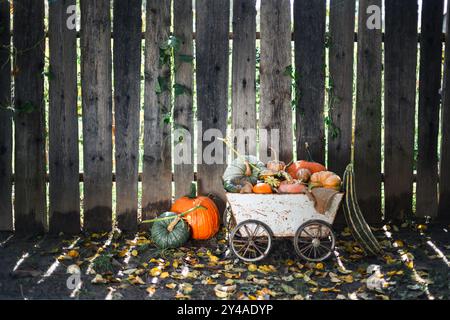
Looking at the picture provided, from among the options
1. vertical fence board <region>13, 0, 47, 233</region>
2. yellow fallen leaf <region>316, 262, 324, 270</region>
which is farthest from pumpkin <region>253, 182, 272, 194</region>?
vertical fence board <region>13, 0, 47, 233</region>

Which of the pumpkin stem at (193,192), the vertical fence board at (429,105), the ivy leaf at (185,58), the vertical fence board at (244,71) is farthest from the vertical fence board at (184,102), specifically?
the vertical fence board at (429,105)

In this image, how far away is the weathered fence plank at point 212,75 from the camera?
5328mm

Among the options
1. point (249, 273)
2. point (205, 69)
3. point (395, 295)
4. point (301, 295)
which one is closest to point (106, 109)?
point (205, 69)

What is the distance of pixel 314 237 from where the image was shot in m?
4.74

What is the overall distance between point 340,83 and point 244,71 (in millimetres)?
898

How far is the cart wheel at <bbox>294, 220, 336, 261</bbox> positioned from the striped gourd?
10.2 inches

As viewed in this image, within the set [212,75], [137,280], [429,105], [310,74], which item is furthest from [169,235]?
[429,105]

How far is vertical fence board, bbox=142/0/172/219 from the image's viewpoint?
533 cm

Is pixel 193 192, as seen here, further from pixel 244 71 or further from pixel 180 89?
pixel 244 71

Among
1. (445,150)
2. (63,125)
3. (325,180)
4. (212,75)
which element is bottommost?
(325,180)

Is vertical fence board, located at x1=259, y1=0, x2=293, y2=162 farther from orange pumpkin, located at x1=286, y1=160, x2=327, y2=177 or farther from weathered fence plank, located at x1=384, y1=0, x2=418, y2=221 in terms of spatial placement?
weathered fence plank, located at x1=384, y1=0, x2=418, y2=221

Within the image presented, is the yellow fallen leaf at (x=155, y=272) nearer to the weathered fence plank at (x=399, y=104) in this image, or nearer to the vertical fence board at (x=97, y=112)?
the vertical fence board at (x=97, y=112)

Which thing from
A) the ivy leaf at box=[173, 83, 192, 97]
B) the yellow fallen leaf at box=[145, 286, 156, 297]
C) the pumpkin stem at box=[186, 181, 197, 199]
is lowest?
the yellow fallen leaf at box=[145, 286, 156, 297]

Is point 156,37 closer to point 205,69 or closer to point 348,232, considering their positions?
point 205,69
